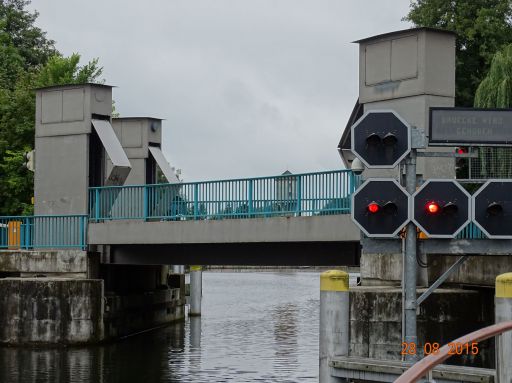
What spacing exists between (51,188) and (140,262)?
358 centimetres

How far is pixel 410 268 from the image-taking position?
12.4m

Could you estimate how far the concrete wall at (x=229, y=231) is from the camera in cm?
2342

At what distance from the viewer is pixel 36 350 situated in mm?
27797

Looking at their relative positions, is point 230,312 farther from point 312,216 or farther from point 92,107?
point 312,216

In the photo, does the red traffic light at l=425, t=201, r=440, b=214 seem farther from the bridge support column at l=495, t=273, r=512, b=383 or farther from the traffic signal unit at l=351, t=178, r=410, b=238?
the bridge support column at l=495, t=273, r=512, b=383

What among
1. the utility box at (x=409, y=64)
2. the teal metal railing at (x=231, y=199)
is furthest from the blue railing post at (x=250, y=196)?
the utility box at (x=409, y=64)

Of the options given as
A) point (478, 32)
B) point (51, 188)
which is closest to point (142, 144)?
point (51, 188)

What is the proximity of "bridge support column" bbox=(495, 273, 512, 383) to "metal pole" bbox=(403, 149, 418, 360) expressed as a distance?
99 centimetres

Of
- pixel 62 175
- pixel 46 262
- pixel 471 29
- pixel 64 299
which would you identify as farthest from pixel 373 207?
pixel 471 29

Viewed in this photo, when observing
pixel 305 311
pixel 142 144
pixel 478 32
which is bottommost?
pixel 305 311

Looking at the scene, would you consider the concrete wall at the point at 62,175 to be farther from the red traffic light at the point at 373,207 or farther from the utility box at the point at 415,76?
the red traffic light at the point at 373,207

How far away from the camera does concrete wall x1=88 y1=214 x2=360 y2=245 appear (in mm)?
23422

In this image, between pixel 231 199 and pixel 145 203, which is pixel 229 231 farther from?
pixel 145 203

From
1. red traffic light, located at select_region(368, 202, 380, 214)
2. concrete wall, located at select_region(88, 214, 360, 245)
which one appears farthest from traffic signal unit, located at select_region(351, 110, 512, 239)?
concrete wall, located at select_region(88, 214, 360, 245)
